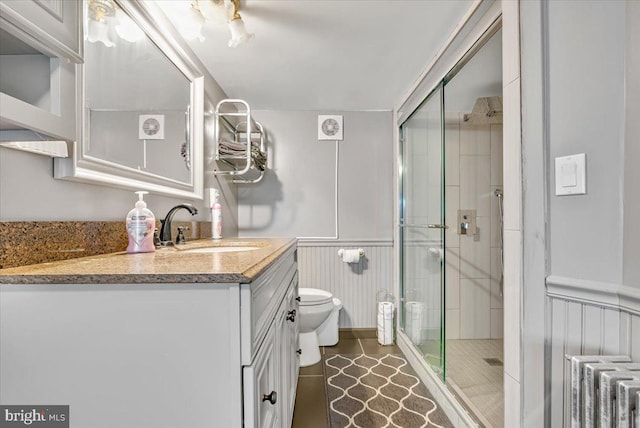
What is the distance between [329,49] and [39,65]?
55.8 inches

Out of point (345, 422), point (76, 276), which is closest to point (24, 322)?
point (76, 276)

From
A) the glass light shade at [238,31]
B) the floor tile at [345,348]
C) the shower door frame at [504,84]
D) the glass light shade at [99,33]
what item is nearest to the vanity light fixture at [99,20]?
the glass light shade at [99,33]

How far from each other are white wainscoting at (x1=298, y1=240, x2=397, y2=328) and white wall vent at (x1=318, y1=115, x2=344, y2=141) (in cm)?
94

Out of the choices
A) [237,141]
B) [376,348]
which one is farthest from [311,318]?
[237,141]

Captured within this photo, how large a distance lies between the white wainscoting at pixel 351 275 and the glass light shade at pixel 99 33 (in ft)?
6.48

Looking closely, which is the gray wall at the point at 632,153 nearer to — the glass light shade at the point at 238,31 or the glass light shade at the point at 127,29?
the glass light shade at the point at 238,31

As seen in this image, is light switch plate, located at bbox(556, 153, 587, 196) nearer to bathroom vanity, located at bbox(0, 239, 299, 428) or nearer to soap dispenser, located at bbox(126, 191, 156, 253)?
bathroom vanity, located at bbox(0, 239, 299, 428)

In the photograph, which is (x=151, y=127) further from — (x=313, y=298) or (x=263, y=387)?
(x=313, y=298)

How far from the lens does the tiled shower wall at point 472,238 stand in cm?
163

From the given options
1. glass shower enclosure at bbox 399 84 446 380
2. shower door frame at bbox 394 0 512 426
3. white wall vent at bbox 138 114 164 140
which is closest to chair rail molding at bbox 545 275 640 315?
shower door frame at bbox 394 0 512 426

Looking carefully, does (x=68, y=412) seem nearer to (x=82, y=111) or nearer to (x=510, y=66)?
(x=82, y=111)

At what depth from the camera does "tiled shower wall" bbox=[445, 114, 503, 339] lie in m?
1.63

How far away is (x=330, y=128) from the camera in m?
2.79

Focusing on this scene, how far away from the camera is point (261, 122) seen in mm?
2781
